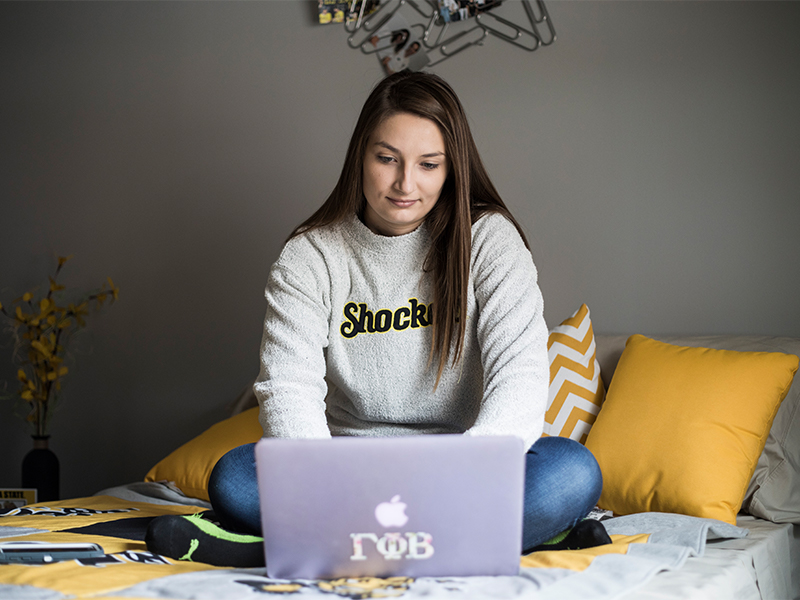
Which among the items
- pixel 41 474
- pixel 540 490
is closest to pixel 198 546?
pixel 540 490

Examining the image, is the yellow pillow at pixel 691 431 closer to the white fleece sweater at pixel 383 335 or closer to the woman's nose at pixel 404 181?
the white fleece sweater at pixel 383 335

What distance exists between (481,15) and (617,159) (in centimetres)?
59

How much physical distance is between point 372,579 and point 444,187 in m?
0.82

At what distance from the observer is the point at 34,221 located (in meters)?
2.86

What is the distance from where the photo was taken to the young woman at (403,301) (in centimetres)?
126

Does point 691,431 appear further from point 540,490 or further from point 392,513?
point 392,513

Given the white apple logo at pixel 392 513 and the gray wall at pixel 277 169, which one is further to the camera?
the gray wall at pixel 277 169

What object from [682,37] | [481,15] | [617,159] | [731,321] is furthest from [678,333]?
[481,15]

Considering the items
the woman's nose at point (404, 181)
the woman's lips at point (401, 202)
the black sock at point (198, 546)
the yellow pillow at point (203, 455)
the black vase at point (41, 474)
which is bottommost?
the black vase at point (41, 474)

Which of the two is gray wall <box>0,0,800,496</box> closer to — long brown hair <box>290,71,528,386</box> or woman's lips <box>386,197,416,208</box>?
long brown hair <box>290,71,528,386</box>

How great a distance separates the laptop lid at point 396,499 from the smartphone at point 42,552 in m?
0.36

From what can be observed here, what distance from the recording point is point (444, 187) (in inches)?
58.0

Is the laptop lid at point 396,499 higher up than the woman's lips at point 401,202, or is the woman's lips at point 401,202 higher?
the woman's lips at point 401,202

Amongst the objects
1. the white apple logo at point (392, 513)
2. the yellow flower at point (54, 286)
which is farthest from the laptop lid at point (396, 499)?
the yellow flower at point (54, 286)
